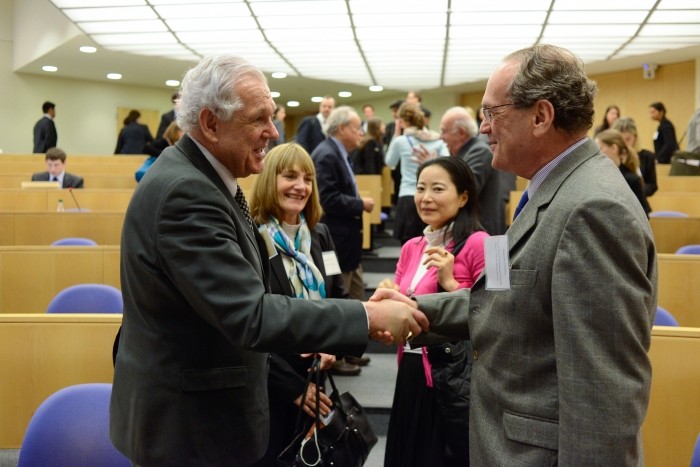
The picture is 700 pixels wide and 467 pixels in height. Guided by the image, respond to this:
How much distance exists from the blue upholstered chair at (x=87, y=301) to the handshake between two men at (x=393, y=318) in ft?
6.92

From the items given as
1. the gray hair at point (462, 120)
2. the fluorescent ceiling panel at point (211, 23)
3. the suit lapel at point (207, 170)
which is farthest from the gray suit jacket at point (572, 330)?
the fluorescent ceiling panel at point (211, 23)

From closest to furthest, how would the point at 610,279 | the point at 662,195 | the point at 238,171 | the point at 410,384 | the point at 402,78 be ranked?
the point at 610,279 → the point at 238,171 → the point at 410,384 → the point at 662,195 → the point at 402,78

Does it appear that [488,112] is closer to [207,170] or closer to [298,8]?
[207,170]

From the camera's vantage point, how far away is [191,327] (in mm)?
1647

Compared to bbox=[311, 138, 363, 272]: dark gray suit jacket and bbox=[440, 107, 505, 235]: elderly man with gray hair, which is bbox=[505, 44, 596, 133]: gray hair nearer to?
bbox=[440, 107, 505, 235]: elderly man with gray hair

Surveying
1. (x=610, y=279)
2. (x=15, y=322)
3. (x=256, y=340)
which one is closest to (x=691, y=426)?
(x=610, y=279)

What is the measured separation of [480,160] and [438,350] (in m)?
2.16

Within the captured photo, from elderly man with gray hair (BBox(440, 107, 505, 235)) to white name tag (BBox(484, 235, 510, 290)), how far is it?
109 inches

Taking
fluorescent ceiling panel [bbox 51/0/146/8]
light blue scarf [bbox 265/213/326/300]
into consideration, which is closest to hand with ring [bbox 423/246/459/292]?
light blue scarf [bbox 265/213/326/300]

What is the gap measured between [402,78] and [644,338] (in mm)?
16324

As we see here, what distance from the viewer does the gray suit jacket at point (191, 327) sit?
62.7 inches

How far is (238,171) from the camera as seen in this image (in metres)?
1.81

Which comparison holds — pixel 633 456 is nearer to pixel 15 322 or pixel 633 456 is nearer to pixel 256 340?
pixel 256 340

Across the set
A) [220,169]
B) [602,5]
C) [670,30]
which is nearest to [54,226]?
[220,169]
